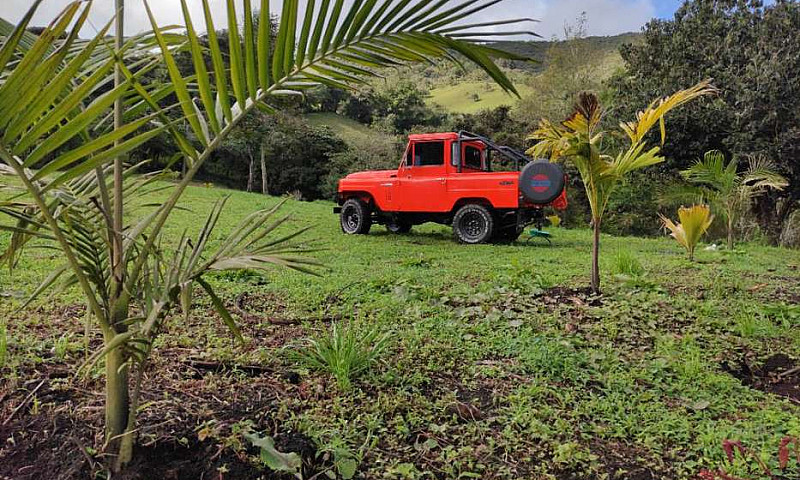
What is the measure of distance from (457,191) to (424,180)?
22.2 inches

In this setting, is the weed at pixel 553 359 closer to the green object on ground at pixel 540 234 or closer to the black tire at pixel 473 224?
the black tire at pixel 473 224

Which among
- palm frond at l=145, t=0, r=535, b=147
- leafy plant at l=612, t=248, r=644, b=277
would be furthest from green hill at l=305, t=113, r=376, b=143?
palm frond at l=145, t=0, r=535, b=147

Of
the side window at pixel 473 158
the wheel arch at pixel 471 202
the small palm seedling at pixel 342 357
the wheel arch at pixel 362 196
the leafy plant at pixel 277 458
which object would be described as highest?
the side window at pixel 473 158

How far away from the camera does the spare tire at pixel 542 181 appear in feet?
22.2

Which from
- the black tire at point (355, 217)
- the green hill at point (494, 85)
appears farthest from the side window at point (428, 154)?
the green hill at point (494, 85)

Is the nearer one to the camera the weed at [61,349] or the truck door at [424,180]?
the weed at [61,349]

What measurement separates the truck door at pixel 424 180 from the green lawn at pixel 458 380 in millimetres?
3602

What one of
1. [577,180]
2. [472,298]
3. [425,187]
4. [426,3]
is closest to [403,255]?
[425,187]

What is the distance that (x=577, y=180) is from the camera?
605 inches

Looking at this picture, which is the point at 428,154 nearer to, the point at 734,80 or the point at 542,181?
the point at 542,181

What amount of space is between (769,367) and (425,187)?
5637mm

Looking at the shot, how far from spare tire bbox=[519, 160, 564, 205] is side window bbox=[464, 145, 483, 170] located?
1.42 m

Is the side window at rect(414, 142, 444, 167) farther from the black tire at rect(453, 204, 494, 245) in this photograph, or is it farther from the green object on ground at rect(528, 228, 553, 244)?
the green object on ground at rect(528, 228, 553, 244)

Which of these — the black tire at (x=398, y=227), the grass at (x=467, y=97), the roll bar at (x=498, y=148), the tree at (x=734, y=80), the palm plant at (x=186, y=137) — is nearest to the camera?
the palm plant at (x=186, y=137)
